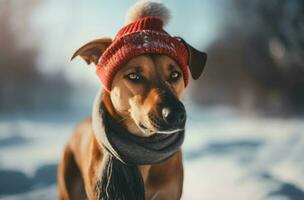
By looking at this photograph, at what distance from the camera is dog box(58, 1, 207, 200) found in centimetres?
106

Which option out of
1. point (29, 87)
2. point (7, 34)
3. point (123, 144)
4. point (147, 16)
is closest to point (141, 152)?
point (123, 144)

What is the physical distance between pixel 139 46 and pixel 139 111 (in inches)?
5.1

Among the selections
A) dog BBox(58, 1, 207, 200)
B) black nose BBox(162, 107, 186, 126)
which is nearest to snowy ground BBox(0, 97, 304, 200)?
dog BBox(58, 1, 207, 200)

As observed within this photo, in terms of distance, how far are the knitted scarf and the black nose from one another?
0.12 m

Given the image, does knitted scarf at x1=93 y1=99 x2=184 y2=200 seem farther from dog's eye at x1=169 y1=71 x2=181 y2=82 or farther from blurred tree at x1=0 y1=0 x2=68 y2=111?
blurred tree at x1=0 y1=0 x2=68 y2=111

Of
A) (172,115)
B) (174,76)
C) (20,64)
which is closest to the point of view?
(172,115)

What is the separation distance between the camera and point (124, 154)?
1.13 m

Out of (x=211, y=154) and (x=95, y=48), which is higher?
(x=95, y=48)

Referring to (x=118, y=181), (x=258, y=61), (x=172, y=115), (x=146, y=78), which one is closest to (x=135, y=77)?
(x=146, y=78)

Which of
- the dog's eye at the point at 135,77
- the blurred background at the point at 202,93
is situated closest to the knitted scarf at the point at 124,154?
the dog's eye at the point at 135,77

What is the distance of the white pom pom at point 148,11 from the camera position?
1179 mm

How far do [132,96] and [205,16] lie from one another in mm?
451

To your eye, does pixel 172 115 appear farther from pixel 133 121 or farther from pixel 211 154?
pixel 211 154

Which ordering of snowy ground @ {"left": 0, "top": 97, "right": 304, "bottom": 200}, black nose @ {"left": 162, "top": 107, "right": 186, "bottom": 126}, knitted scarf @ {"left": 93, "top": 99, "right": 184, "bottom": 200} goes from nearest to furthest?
black nose @ {"left": 162, "top": 107, "right": 186, "bottom": 126}, knitted scarf @ {"left": 93, "top": 99, "right": 184, "bottom": 200}, snowy ground @ {"left": 0, "top": 97, "right": 304, "bottom": 200}
